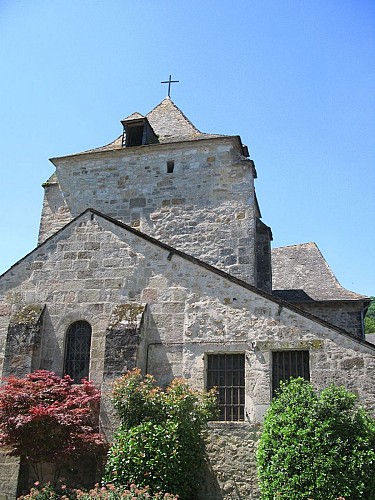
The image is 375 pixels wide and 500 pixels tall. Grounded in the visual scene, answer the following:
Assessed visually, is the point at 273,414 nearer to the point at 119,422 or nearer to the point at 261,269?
the point at 119,422

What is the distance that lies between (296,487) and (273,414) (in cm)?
139

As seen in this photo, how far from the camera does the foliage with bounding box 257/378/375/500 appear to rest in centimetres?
913

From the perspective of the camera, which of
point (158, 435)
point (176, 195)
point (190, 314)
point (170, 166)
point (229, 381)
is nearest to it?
point (158, 435)

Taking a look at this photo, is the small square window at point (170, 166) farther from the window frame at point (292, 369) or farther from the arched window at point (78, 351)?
the window frame at point (292, 369)

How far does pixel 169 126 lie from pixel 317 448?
12.3 meters

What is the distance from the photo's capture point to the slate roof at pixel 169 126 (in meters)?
17.9

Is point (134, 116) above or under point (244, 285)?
above

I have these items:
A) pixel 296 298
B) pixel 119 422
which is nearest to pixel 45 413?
pixel 119 422

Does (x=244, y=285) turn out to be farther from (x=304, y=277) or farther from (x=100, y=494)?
(x=304, y=277)

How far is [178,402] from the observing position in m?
10.7

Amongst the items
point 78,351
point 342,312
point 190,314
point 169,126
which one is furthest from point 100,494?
point 169,126

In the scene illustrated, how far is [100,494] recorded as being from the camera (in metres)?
9.23

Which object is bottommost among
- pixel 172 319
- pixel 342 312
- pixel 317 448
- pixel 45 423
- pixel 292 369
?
pixel 317 448

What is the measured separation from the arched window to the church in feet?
0.08
